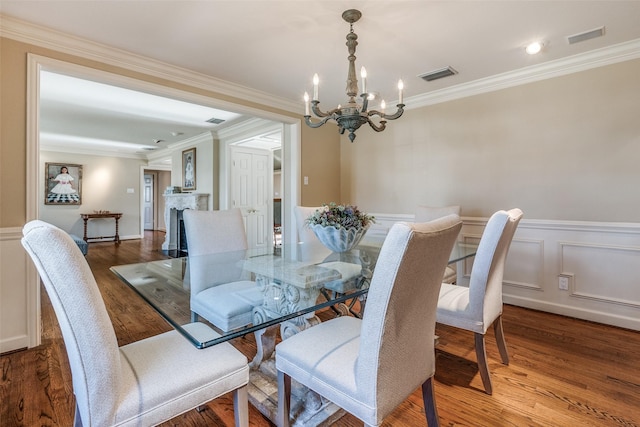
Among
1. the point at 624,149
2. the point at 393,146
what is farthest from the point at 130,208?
the point at 624,149

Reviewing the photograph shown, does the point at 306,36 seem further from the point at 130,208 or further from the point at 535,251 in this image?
the point at 130,208

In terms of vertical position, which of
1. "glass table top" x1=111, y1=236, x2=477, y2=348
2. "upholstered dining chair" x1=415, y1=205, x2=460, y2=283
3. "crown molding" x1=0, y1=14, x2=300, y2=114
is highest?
"crown molding" x1=0, y1=14, x2=300, y2=114

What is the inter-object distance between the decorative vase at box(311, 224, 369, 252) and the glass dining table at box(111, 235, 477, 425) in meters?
0.11

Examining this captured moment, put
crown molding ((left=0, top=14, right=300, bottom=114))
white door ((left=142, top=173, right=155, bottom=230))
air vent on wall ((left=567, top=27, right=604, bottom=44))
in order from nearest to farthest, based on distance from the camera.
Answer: crown molding ((left=0, top=14, right=300, bottom=114)) < air vent on wall ((left=567, top=27, right=604, bottom=44)) < white door ((left=142, top=173, right=155, bottom=230))

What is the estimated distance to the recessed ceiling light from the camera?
2.41 meters

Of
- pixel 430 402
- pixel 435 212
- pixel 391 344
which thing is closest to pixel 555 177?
pixel 435 212

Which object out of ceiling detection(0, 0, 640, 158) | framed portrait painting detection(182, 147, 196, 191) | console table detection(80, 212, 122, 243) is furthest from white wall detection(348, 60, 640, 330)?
console table detection(80, 212, 122, 243)

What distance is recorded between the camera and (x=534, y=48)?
246 centimetres

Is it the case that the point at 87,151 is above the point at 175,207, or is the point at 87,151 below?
above

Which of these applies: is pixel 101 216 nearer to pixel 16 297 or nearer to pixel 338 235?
pixel 16 297

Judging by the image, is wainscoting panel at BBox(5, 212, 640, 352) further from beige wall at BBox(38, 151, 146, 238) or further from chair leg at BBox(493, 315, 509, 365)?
beige wall at BBox(38, 151, 146, 238)

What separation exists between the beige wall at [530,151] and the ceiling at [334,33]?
12.2 inches

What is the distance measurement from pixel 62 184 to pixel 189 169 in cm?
337

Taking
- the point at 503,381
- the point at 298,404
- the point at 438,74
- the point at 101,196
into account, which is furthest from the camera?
the point at 101,196
